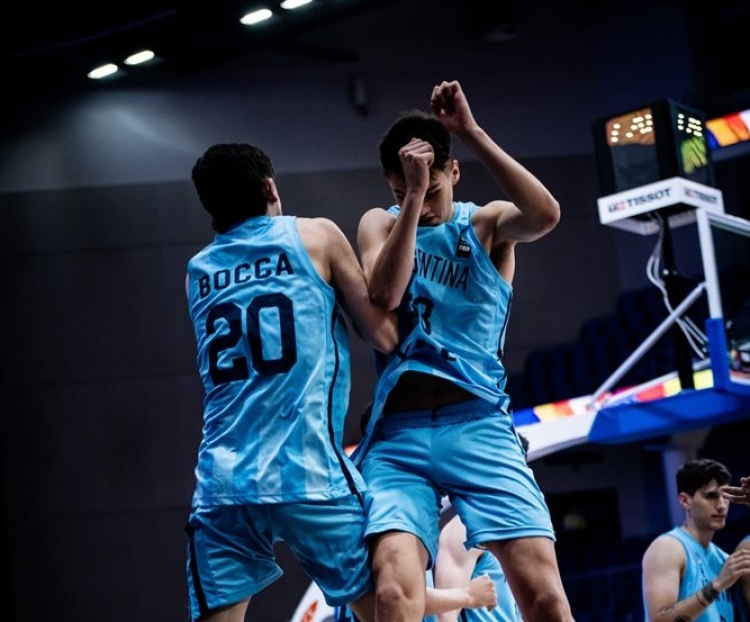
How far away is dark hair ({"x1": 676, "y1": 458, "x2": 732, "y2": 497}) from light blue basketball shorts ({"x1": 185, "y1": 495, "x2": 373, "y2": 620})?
330 cm

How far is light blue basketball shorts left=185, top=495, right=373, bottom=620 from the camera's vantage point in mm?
3281

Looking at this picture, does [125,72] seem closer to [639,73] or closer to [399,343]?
[639,73]

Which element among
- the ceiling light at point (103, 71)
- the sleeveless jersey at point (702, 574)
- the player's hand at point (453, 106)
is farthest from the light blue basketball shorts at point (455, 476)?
the ceiling light at point (103, 71)

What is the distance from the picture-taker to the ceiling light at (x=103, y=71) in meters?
14.3

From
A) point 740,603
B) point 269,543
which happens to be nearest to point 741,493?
point 269,543

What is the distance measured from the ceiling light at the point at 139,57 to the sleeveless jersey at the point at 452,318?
1094 cm

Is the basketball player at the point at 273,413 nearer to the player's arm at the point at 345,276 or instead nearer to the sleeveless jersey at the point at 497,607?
the player's arm at the point at 345,276

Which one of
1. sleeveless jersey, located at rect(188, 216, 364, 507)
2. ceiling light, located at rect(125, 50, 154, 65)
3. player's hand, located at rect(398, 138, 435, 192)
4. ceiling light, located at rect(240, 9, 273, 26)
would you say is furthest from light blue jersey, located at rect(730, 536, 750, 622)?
ceiling light, located at rect(125, 50, 154, 65)

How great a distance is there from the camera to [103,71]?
46.9ft

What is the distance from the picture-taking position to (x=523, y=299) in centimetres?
1452

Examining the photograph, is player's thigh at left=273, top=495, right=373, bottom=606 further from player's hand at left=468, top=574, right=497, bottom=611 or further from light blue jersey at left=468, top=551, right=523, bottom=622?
light blue jersey at left=468, top=551, right=523, bottom=622

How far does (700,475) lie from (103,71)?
1025cm

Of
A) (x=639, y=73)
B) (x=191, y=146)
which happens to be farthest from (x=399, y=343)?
(x=639, y=73)

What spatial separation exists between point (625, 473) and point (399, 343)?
37.3ft
